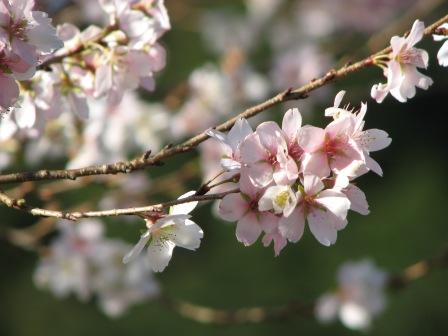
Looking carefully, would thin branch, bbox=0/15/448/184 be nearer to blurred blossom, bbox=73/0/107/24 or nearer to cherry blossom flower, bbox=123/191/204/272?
cherry blossom flower, bbox=123/191/204/272

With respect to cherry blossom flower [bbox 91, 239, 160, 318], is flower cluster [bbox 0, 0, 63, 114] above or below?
above

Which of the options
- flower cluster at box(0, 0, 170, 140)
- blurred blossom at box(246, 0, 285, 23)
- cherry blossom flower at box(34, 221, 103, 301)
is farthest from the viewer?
blurred blossom at box(246, 0, 285, 23)

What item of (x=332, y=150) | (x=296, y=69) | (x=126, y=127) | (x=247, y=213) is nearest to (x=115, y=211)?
(x=247, y=213)

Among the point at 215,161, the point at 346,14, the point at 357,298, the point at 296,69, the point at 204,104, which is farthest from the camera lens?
the point at 346,14

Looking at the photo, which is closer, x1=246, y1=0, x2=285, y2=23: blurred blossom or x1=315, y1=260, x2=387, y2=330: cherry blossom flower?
x1=315, y1=260, x2=387, y2=330: cherry blossom flower

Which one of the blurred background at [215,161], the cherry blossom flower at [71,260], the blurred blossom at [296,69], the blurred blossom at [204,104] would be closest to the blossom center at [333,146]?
the blurred background at [215,161]

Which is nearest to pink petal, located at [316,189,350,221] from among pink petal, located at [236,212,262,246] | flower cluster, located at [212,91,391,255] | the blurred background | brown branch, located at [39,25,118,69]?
flower cluster, located at [212,91,391,255]

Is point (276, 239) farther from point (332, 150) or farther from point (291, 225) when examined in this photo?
point (332, 150)

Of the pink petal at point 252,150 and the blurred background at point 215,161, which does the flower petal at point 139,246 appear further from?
the blurred background at point 215,161
